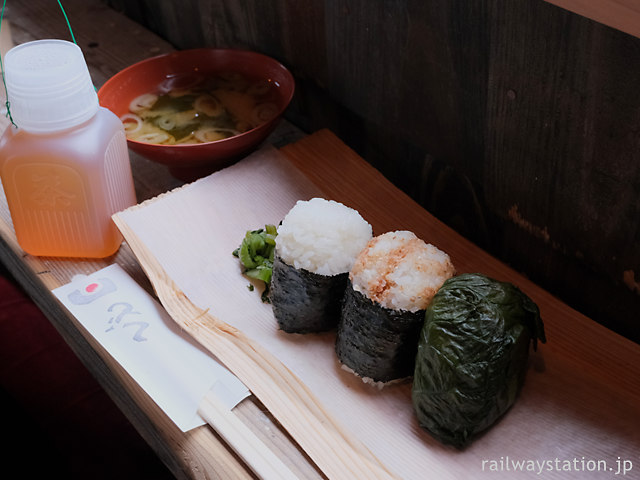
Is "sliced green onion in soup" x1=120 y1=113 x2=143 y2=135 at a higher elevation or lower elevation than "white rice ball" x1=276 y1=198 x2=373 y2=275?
lower

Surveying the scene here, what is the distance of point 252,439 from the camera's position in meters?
1.18

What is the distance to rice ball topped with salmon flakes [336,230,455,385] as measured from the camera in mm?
1190

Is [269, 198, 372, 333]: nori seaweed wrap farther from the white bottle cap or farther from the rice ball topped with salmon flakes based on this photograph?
the white bottle cap

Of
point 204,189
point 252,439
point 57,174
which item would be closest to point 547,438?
point 252,439

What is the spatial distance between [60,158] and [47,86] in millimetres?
152

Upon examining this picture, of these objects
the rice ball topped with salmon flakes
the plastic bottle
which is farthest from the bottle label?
the rice ball topped with salmon flakes

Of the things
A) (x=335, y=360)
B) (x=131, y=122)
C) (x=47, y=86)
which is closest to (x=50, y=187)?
(x=47, y=86)

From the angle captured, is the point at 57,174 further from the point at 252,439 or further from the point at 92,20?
the point at 92,20

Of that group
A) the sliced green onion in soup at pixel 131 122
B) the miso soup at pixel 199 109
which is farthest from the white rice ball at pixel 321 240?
the sliced green onion in soup at pixel 131 122

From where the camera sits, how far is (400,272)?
121 cm

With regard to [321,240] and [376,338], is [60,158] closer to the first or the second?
[321,240]

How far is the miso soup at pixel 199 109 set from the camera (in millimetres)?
1789

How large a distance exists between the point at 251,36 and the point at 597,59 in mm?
1178

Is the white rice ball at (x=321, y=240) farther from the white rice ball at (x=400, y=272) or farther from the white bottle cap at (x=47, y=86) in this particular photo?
the white bottle cap at (x=47, y=86)
